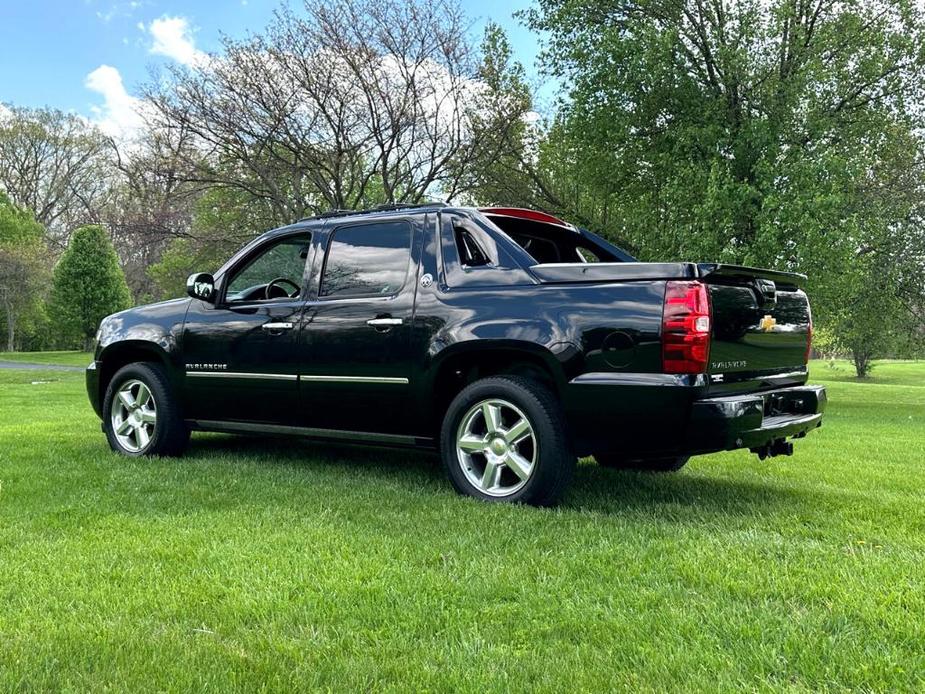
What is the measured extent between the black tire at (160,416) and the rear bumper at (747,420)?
394 centimetres

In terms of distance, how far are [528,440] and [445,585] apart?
1608mm

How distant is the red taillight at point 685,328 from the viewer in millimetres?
3912

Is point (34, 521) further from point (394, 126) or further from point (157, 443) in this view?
point (394, 126)

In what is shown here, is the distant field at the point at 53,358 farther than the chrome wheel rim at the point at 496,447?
Yes

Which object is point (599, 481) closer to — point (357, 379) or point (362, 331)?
point (357, 379)

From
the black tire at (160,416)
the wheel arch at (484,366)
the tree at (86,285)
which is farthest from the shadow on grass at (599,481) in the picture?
the tree at (86,285)

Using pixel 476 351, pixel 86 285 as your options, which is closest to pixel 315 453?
pixel 476 351

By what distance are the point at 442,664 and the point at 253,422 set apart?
3.64 m

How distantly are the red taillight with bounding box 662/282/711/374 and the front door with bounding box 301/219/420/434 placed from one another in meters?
1.64

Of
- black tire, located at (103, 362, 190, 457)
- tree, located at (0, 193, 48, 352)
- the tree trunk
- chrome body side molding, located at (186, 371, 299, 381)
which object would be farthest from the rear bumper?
the tree trunk

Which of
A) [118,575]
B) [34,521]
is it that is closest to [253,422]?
[34,521]

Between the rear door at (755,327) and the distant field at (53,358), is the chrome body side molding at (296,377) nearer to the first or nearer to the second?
the rear door at (755,327)

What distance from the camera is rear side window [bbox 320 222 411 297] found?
16.7 feet

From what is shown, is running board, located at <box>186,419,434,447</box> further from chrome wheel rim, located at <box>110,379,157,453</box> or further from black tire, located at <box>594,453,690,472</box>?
black tire, located at <box>594,453,690,472</box>
